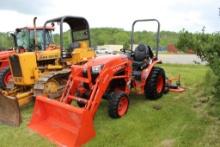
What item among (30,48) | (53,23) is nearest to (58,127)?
(53,23)

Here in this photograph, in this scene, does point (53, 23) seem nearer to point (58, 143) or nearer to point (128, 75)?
point (128, 75)

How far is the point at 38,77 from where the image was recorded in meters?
9.02

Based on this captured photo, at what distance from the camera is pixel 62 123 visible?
256 inches

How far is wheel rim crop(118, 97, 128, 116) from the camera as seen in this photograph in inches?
287

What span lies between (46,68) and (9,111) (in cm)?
227

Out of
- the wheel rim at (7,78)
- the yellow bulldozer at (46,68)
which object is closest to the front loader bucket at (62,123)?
the yellow bulldozer at (46,68)

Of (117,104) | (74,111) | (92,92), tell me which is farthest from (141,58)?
(74,111)

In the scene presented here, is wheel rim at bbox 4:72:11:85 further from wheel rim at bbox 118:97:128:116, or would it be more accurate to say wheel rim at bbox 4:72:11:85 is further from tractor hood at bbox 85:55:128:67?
wheel rim at bbox 118:97:128:116

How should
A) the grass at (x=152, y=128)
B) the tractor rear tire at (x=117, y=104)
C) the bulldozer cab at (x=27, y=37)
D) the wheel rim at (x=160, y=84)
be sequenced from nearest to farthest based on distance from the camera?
the grass at (x=152, y=128) < the tractor rear tire at (x=117, y=104) < the wheel rim at (x=160, y=84) < the bulldozer cab at (x=27, y=37)

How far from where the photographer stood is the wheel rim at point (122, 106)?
730cm

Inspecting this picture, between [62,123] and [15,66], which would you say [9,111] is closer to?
[62,123]

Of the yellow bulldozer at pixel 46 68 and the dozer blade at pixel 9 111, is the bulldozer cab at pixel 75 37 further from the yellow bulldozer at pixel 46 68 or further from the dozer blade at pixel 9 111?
the dozer blade at pixel 9 111

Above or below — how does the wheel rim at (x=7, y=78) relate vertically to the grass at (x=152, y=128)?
above

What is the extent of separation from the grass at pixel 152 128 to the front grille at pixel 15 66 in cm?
117
